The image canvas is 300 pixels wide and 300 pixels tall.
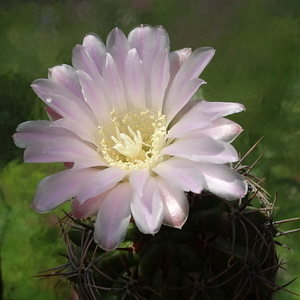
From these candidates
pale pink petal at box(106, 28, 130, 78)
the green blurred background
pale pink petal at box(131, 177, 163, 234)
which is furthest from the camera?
the green blurred background

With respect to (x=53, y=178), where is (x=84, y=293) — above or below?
below

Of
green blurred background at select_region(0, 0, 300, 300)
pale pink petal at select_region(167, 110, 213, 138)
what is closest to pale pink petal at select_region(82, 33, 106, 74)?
pale pink petal at select_region(167, 110, 213, 138)

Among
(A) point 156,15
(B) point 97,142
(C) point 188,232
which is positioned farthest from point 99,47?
(A) point 156,15

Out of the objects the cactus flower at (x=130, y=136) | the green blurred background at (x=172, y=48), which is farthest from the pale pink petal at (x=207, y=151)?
the green blurred background at (x=172, y=48)

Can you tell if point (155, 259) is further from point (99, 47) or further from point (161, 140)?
point (99, 47)

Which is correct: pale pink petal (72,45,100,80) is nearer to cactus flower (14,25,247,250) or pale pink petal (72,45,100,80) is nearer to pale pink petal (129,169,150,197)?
cactus flower (14,25,247,250)

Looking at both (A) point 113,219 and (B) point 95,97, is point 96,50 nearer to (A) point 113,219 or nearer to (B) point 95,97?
(B) point 95,97

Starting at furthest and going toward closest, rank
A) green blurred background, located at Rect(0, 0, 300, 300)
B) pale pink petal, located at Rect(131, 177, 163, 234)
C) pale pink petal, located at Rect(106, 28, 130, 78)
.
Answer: green blurred background, located at Rect(0, 0, 300, 300) < pale pink petal, located at Rect(106, 28, 130, 78) < pale pink petal, located at Rect(131, 177, 163, 234)

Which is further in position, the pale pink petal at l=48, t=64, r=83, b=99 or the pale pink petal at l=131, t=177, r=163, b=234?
the pale pink petal at l=48, t=64, r=83, b=99
